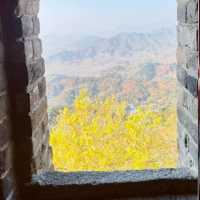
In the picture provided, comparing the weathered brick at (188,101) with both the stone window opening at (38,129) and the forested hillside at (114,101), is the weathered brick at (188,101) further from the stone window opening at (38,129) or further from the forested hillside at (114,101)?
the forested hillside at (114,101)

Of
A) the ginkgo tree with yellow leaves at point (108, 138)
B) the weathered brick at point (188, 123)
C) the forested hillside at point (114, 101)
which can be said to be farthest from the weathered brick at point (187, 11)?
the ginkgo tree with yellow leaves at point (108, 138)

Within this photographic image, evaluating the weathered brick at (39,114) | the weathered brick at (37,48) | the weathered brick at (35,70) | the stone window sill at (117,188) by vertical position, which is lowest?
the stone window sill at (117,188)

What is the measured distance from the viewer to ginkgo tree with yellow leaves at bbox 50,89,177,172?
3.42 metres

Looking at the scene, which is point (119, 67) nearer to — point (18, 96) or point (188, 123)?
point (188, 123)

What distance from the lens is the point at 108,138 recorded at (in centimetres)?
366

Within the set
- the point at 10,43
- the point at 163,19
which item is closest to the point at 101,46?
the point at 163,19

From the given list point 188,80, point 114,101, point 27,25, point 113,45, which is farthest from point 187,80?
point 114,101

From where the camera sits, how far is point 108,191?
1.18 m

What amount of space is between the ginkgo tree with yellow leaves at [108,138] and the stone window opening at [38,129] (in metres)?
2.06

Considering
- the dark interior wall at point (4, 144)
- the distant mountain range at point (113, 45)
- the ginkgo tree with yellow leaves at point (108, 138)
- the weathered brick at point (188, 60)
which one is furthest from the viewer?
the ginkgo tree with yellow leaves at point (108, 138)

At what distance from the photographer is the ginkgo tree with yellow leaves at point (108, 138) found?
3.42 m

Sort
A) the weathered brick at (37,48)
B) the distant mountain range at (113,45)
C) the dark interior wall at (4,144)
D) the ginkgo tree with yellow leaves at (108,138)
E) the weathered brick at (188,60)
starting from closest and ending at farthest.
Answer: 1. the dark interior wall at (4,144)
2. the weathered brick at (188,60)
3. the weathered brick at (37,48)
4. the distant mountain range at (113,45)
5. the ginkgo tree with yellow leaves at (108,138)

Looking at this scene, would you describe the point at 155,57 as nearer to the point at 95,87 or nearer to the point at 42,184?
the point at 95,87

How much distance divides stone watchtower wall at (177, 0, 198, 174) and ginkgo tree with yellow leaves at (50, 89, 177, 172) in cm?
198
